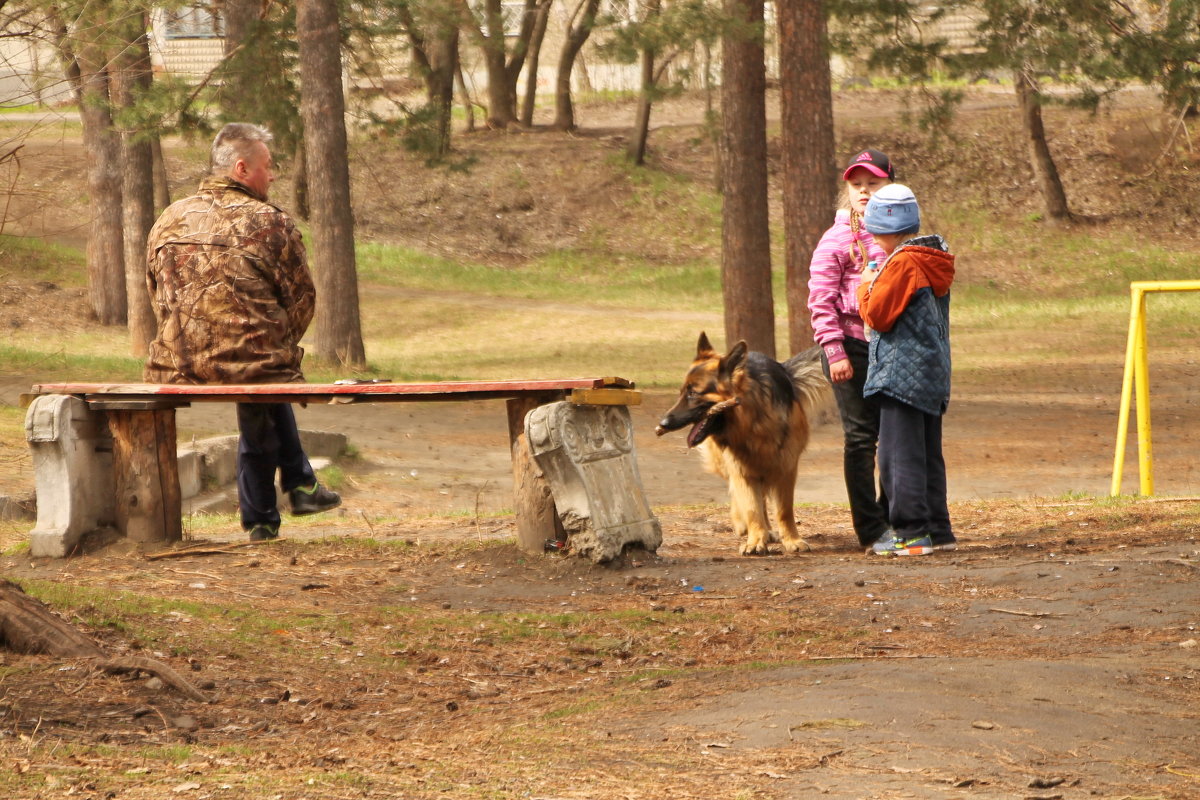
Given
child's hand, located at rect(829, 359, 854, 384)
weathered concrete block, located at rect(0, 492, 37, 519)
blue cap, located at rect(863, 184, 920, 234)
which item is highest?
blue cap, located at rect(863, 184, 920, 234)

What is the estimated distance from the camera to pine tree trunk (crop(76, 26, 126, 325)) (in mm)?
24125

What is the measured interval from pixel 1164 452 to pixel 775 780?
12017 mm

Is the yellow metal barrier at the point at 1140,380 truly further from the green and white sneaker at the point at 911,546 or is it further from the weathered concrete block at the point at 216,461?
the weathered concrete block at the point at 216,461

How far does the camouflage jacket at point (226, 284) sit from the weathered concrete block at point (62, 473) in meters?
0.55

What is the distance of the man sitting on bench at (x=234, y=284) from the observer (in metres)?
7.45

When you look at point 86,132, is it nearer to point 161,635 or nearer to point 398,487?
point 398,487

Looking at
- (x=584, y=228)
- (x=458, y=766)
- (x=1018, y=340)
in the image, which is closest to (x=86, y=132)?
(x=584, y=228)

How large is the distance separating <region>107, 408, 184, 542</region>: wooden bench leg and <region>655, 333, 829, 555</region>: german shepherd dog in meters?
2.70

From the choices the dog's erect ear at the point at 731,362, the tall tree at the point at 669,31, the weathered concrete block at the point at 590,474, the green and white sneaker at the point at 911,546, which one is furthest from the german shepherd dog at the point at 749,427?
the tall tree at the point at 669,31

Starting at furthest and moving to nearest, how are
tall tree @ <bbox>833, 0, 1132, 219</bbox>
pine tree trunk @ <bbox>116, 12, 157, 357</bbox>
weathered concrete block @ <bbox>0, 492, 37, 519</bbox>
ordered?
1. pine tree trunk @ <bbox>116, 12, 157, 357</bbox>
2. tall tree @ <bbox>833, 0, 1132, 219</bbox>
3. weathered concrete block @ <bbox>0, 492, 37, 519</bbox>

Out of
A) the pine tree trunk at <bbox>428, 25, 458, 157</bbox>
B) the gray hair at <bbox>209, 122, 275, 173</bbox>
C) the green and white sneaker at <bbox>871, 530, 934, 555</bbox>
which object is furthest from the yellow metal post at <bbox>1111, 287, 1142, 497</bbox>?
the pine tree trunk at <bbox>428, 25, 458, 157</bbox>

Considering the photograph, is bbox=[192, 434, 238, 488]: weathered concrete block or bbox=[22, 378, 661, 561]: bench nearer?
bbox=[22, 378, 661, 561]: bench

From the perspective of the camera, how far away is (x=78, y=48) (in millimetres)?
11539

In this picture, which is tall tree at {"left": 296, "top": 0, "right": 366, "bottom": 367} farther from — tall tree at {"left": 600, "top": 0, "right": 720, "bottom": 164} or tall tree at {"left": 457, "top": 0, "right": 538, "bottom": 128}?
tall tree at {"left": 457, "top": 0, "right": 538, "bottom": 128}
